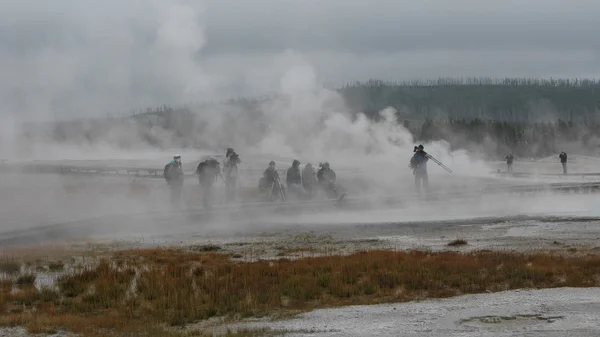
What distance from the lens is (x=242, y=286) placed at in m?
14.6

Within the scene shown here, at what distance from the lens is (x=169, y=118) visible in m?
110

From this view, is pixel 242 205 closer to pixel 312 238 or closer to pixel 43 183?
pixel 312 238

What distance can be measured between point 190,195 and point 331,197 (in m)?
8.05

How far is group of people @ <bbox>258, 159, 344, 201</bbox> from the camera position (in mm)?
34125

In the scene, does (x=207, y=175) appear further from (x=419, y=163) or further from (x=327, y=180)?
(x=419, y=163)

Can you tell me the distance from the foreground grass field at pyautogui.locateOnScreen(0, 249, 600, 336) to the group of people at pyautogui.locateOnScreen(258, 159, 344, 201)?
16227mm

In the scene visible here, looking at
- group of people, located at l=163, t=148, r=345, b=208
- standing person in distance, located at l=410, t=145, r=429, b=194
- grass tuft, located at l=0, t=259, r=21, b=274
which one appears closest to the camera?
grass tuft, located at l=0, t=259, r=21, b=274

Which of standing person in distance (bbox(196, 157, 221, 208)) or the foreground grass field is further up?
standing person in distance (bbox(196, 157, 221, 208))

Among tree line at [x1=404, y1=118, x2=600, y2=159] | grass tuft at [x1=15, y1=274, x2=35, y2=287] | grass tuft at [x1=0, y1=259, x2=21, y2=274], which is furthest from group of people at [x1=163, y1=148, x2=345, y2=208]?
tree line at [x1=404, y1=118, x2=600, y2=159]

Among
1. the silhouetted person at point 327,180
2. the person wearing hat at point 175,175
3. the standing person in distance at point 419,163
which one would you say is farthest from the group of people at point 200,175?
the standing person in distance at point 419,163

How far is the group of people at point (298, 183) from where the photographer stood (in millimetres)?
34125

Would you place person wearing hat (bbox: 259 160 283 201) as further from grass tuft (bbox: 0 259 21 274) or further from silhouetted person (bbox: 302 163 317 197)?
grass tuft (bbox: 0 259 21 274)

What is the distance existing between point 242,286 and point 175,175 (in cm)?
1650

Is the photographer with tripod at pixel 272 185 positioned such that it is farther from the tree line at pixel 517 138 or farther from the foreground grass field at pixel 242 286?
the tree line at pixel 517 138
